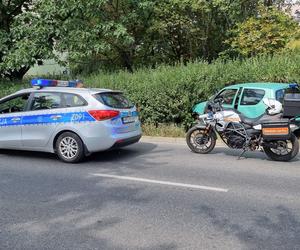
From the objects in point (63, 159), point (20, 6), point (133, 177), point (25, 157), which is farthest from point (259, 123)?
point (20, 6)

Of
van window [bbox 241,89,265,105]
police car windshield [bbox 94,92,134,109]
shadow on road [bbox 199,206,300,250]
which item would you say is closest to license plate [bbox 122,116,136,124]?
police car windshield [bbox 94,92,134,109]

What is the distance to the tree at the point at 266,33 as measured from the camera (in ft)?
58.5

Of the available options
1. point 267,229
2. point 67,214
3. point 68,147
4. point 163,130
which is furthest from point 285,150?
point 67,214

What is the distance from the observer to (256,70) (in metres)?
12.7

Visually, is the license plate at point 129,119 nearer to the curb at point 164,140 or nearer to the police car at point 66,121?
the police car at point 66,121

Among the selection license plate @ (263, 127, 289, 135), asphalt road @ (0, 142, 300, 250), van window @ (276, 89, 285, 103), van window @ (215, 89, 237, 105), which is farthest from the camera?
van window @ (215, 89, 237, 105)

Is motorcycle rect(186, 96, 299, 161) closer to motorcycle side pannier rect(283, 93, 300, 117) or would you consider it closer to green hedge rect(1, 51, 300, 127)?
Result: motorcycle side pannier rect(283, 93, 300, 117)

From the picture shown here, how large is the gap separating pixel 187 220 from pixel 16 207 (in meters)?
2.30

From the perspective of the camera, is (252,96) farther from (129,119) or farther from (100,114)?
(100,114)

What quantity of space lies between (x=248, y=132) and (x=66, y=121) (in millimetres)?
3767

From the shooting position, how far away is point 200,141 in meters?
9.41

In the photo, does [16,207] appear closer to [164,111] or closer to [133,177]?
[133,177]

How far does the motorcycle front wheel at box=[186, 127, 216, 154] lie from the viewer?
366 inches

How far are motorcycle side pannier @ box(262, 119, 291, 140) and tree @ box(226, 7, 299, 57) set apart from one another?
33.3ft
